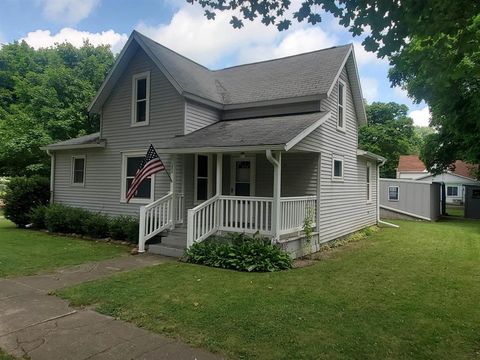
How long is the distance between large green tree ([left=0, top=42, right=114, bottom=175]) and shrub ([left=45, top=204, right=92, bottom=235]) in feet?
31.6

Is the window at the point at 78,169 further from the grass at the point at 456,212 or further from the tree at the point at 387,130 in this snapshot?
the tree at the point at 387,130

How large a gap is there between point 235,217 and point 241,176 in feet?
9.30

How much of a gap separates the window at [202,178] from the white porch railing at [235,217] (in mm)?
1629

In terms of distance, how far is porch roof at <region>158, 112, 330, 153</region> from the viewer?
8.21 m

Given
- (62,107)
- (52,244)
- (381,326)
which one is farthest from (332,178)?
(62,107)

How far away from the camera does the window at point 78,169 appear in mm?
13945

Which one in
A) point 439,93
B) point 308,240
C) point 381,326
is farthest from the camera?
point 308,240

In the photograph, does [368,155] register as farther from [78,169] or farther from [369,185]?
[78,169]

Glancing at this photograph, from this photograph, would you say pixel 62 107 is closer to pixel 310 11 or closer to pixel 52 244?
pixel 52 244

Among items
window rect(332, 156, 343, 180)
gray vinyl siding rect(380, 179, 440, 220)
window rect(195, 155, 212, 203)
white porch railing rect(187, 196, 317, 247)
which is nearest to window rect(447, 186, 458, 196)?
gray vinyl siding rect(380, 179, 440, 220)

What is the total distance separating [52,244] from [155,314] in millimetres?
7071

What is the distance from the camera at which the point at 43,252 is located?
912 centimetres

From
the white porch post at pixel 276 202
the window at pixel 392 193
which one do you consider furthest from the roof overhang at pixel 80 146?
the window at pixel 392 193

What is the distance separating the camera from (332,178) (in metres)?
11.5
